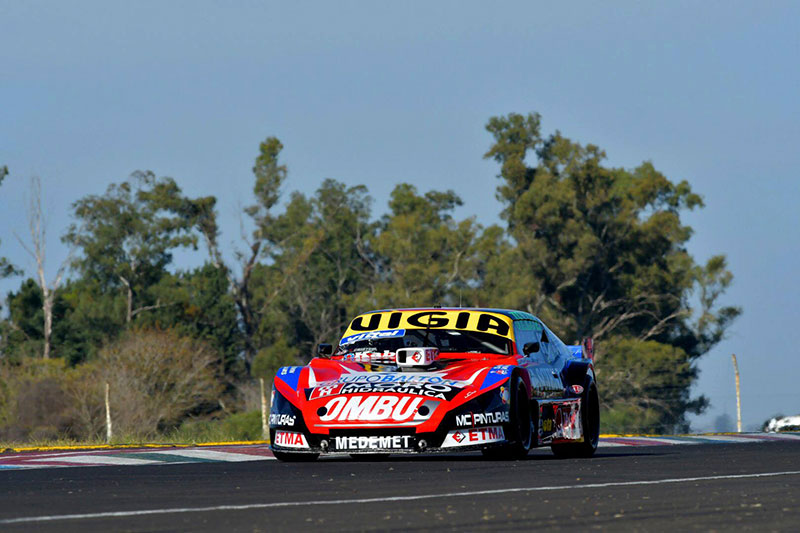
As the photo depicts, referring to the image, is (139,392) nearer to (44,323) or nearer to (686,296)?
(44,323)

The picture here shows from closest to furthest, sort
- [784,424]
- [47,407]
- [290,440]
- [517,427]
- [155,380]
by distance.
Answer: [290,440] < [517,427] < [784,424] < [47,407] < [155,380]

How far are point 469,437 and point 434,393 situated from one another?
463 mm

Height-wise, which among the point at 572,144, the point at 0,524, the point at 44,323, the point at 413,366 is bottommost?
the point at 0,524

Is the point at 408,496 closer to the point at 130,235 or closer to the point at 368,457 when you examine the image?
the point at 368,457

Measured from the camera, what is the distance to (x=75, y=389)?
55.0m

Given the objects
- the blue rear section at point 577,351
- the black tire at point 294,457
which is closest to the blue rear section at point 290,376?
the black tire at point 294,457

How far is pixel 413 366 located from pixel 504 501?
4.98m

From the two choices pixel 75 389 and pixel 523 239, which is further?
pixel 523 239

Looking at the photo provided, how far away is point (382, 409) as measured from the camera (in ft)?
40.5

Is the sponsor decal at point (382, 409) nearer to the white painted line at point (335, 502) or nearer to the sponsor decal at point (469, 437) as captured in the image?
the sponsor decal at point (469, 437)

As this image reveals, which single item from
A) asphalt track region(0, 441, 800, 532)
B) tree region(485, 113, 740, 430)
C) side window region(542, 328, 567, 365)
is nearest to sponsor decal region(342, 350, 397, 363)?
→ asphalt track region(0, 441, 800, 532)

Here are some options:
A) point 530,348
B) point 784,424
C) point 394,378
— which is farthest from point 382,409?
point 784,424

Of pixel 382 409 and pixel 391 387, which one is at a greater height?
pixel 391 387

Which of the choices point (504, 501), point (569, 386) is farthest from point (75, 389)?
point (504, 501)
